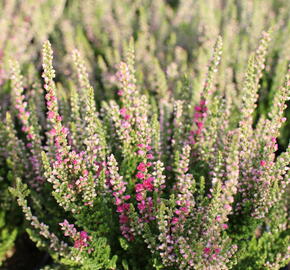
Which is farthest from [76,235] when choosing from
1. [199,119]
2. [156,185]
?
[199,119]

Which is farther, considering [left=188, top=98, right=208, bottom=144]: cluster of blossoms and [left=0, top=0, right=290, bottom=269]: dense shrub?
[left=188, top=98, right=208, bottom=144]: cluster of blossoms

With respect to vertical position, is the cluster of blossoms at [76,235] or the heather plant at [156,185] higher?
the heather plant at [156,185]

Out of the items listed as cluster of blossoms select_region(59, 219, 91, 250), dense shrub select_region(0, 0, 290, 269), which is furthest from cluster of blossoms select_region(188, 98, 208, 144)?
cluster of blossoms select_region(59, 219, 91, 250)

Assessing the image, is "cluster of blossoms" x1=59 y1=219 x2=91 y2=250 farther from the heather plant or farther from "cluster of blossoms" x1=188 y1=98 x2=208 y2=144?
"cluster of blossoms" x1=188 y1=98 x2=208 y2=144

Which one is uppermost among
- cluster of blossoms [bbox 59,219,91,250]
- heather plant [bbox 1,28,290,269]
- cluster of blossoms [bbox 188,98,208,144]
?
cluster of blossoms [bbox 188,98,208,144]

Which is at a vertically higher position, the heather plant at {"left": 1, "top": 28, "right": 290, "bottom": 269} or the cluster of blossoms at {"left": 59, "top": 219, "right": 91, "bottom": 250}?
the heather plant at {"left": 1, "top": 28, "right": 290, "bottom": 269}

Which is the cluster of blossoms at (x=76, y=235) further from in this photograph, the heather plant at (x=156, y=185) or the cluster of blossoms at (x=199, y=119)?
the cluster of blossoms at (x=199, y=119)

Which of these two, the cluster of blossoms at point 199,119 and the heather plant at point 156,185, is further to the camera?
the cluster of blossoms at point 199,119

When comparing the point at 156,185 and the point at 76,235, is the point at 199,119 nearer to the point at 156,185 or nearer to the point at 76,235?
the point at 156,185

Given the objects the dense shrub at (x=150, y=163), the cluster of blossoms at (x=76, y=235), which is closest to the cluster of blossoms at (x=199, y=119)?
the dense shrub at (x=150, y=163)
